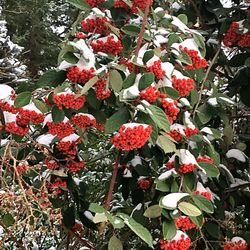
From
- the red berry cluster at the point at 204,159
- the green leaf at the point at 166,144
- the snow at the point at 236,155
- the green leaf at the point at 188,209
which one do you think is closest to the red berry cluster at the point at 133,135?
the green leaf at the point at 166,144

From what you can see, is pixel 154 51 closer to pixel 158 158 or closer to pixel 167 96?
pixel 167 96

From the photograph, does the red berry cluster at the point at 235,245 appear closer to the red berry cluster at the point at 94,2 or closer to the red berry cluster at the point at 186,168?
the red berry cluster at the point at 186,168

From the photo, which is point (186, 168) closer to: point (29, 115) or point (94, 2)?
point (29, 115)

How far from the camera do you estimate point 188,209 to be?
4.95ft

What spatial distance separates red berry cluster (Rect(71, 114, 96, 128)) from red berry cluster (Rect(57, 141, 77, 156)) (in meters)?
0.26

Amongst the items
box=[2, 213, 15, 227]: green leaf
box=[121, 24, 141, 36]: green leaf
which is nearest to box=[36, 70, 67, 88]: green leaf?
box=[121, 24, 141, 36]: green leaf

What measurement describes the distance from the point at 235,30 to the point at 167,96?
924 mm

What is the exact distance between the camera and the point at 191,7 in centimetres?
290

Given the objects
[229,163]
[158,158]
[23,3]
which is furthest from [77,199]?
[23,3]

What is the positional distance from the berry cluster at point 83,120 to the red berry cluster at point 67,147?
0.85 ft

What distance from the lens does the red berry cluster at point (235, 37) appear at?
236 centimetres

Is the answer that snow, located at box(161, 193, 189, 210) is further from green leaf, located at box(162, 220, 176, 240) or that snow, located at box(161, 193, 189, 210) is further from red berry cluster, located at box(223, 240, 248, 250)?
red berry cluster, located at box(223, 240, 248, 250)

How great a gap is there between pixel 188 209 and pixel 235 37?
120 cm

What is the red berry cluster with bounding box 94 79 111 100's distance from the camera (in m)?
1.60
